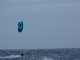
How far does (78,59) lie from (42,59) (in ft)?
16.8

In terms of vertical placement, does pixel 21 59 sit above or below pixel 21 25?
below

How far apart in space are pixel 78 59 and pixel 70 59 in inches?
45.8

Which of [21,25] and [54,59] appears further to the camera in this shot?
[54,59]

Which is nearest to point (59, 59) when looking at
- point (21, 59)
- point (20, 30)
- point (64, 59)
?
point (64, 59)

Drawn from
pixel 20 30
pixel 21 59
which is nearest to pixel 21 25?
pixel 20 30

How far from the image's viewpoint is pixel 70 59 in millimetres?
54969

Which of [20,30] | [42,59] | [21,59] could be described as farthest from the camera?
[42,59]

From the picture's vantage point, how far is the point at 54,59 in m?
54.9

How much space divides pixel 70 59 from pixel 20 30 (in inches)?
846

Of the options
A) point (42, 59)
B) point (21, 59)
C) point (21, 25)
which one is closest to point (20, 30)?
point (21, 25)

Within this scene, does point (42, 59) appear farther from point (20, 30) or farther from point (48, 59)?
point (20, 30)

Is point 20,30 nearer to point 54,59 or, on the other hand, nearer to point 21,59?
point 21,59

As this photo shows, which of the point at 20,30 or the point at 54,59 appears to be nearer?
the point at 20,30

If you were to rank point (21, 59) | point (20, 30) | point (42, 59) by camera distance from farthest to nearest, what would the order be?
1. point (42, 59)
2. point (21, 59)
3. point (20, 30)
